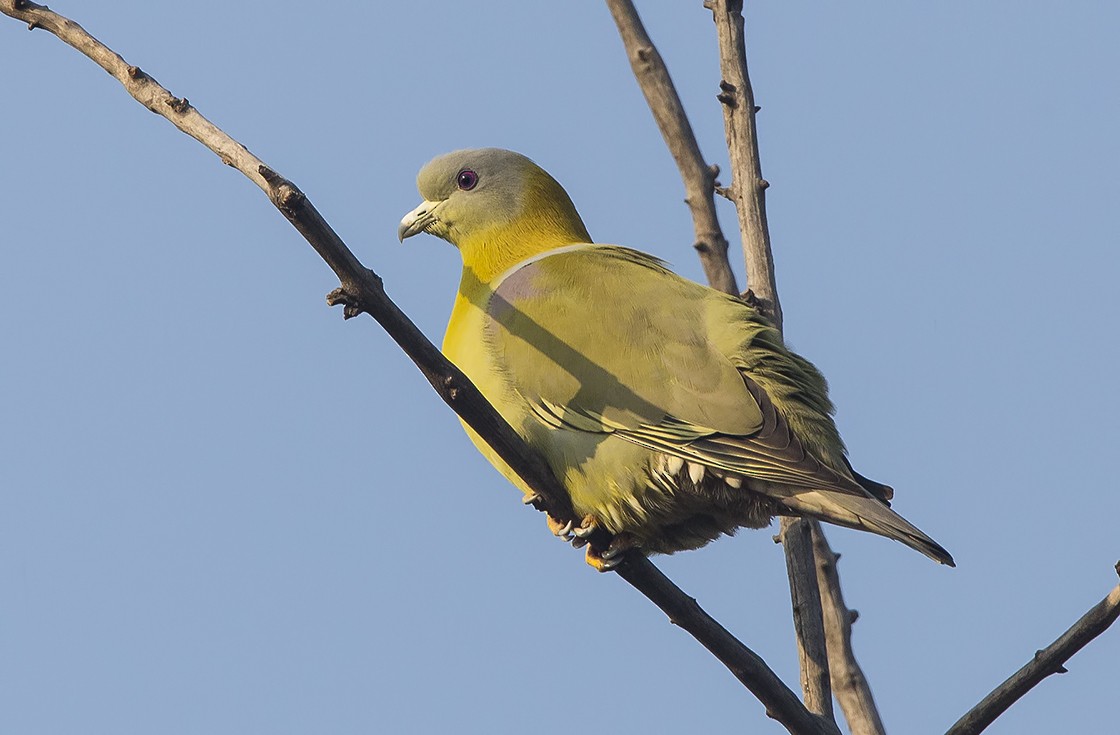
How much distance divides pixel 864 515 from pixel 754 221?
58.1 inches

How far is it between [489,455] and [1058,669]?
87.8 inches

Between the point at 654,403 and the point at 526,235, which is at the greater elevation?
the point at 526,235

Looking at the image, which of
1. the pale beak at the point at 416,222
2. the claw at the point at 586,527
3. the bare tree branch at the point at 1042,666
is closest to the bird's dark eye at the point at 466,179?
the pale beak at the point at 416,222

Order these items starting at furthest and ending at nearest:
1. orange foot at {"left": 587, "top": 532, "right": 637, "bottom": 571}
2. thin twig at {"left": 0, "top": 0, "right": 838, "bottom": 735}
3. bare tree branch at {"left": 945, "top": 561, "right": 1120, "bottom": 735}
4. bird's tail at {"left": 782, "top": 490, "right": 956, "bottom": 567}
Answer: orange foot at {"left": 587, "top": 532, "right": 637, "bottom": 571} → bird's tail at {"left": 782, "top": 490, "right": 956, "bottom": 567} → bare tree branch at {"left": 945, "top": 561, "right": 1120, "bottom": 735} → thin twig at {"left": 0, "top": 0, "right": 838, "bottom": 735}

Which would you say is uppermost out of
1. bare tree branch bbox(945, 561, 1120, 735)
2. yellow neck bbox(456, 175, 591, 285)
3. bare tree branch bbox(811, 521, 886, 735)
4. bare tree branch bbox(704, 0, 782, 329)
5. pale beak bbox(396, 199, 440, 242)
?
pale beak bbox(396, 199, 440, 242)

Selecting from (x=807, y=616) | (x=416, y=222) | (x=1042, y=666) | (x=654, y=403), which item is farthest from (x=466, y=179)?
(x=1042, y=666)

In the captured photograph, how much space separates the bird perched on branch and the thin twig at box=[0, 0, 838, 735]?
479 millimetres

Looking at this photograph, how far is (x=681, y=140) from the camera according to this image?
18.8 ft

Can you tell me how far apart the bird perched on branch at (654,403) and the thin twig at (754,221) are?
219 millimetres

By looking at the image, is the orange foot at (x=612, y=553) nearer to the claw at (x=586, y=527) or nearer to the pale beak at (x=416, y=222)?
the claw at (x=586, y=527)

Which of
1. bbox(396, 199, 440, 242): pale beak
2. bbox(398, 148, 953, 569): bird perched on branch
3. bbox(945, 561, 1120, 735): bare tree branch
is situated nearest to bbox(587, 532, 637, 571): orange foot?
bbox(398, 148, 953, 569): bird perched on branch

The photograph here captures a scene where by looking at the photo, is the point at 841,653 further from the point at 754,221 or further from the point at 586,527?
the point at 754,221

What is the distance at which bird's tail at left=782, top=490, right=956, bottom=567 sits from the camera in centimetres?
404

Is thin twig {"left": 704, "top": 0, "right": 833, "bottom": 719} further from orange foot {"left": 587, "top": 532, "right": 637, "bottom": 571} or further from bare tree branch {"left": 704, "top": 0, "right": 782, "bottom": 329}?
orange foot {"left": 587, "top": 532, "right": 637, "bottom": 571}
